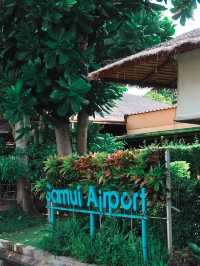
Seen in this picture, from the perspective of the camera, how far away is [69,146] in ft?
35.3

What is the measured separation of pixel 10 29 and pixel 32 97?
1.63 m

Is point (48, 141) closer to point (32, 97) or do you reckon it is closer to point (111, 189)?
point (32, 97)

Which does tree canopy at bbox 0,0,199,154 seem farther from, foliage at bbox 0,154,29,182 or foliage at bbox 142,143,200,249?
foliage at bbox 142,143,200,249

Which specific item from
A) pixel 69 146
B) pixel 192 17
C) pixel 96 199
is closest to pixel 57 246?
pixel 96 199

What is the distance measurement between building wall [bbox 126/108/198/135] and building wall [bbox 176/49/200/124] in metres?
12.0

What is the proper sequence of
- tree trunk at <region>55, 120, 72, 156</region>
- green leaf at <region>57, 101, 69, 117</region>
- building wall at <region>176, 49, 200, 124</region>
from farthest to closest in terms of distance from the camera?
tree trunk at <region>55, 120, 72, 156</region>
green leaf at <region>57, 101, 69, 117</region>
building wall at <region>176, 49, 200, 124</region>

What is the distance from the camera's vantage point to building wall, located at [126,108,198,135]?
1864cm

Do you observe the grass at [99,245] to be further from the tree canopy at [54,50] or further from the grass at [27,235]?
the tree canopy at [54,50]

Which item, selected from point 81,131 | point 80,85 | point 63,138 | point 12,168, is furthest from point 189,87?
point 12,168

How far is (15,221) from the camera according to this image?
37.6 feet

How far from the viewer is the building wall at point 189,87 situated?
6078 mm

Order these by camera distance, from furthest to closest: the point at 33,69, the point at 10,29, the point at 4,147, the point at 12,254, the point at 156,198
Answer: the point at 4,147 < the point at 10,29 < the point at 33,69 < the point at 12,254 < the point at 156,198

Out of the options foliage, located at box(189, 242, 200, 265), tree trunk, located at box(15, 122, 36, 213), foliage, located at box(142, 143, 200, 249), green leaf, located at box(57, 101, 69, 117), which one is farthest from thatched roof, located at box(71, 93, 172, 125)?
foliage, located at box(189, 242, 200, 265)

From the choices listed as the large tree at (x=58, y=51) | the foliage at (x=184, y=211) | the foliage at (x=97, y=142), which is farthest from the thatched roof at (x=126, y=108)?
the foliage at (x=184, y=211)
